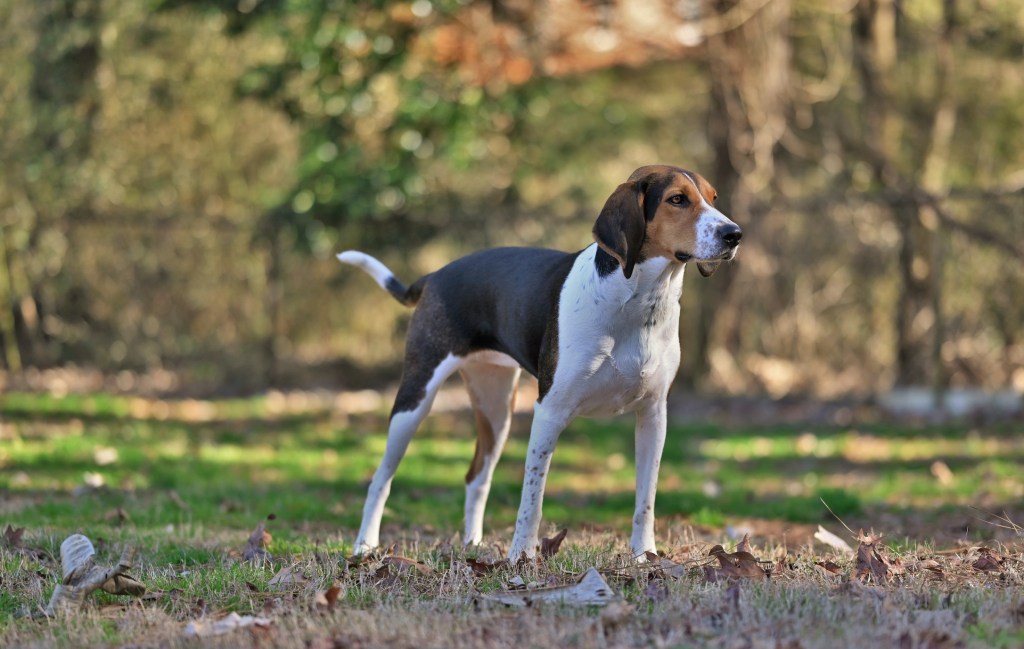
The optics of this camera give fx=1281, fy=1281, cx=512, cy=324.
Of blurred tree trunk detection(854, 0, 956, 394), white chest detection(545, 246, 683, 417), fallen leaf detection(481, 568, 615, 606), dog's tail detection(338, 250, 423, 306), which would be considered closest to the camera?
fallen leaf detection(481, 568, 615, 606)

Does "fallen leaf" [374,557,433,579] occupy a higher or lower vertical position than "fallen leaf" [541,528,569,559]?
lower

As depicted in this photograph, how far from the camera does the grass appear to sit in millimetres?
4062

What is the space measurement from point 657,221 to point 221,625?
225 cm

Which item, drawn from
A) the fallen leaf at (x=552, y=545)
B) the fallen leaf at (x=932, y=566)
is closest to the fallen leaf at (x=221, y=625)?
the fallen leaf at (x=552, y=545)

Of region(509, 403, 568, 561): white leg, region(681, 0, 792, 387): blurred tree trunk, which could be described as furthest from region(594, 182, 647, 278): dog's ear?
region(681, 0, 792, 387): blurred tree trunk

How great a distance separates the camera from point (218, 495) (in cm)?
821

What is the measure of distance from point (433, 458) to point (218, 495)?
259 cm

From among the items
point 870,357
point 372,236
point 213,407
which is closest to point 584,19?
point 372,236

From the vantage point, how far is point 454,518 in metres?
7.84

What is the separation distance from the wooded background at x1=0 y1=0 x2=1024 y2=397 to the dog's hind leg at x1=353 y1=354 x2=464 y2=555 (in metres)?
7.93

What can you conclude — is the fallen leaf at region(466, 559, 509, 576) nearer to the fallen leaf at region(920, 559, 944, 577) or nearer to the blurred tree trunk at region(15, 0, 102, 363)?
the fallen leaf at region(920, 559, 944, 577)

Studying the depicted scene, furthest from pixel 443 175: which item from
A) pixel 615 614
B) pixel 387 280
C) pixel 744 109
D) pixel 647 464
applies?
pixel 615 614

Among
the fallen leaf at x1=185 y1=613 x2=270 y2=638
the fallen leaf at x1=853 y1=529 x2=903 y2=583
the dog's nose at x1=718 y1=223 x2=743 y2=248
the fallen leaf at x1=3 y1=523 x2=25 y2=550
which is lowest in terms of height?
the fallen leaf at x1=185 y1=613 x2=270 y2=638

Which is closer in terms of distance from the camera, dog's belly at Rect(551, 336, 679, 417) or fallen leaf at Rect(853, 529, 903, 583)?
fallen leaf at Rect(853, 529, 903, 583)
